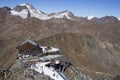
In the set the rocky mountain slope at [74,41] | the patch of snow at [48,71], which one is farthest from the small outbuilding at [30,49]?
the patch of snow at [48,71]

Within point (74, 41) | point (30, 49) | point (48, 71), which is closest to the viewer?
point (48, 71)

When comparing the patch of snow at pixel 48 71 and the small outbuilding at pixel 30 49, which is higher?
the small outbuilding at pixel 30 49

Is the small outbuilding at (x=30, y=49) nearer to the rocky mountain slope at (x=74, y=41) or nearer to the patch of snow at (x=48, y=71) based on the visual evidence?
the rocky mountain slope at (x=74, y=41)

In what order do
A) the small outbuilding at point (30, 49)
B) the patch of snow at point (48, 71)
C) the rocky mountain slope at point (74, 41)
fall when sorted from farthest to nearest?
the rocky mountain slope at point (74, 41) → the small outbuilding at point (30, 49) → the patch of snow at point (48, 71)

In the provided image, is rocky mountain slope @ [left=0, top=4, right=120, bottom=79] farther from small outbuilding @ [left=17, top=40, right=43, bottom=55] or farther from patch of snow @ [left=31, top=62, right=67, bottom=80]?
Result: patch of snow @ [left=31, top=62, right=67, bottom=80]

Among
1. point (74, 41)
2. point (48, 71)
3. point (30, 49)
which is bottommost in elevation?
point (48, 71)

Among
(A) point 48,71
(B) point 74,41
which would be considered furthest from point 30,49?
(B) point 74,41

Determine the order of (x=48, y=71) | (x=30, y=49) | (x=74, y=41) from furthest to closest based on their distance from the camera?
(x=74, y=41), (x=30, y=49), (x=48, y=71)

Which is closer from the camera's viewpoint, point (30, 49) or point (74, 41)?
point (30, 49)

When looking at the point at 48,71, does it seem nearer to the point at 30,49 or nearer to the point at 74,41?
the point at 30,49
